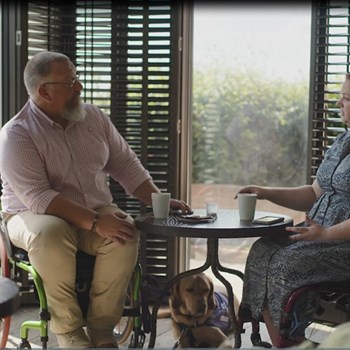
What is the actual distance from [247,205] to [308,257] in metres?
0.33

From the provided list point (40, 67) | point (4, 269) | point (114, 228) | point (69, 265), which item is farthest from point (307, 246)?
point (40, 67)

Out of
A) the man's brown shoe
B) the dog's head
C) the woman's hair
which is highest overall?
the woman's hair

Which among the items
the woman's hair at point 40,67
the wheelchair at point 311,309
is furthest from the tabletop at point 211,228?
the woman's hair at point 40,67

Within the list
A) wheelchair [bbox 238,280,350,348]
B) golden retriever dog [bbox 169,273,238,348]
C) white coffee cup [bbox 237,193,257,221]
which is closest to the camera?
wheelchair [bbox 238,280,350,348]

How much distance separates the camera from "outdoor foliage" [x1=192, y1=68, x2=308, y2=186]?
4555mm

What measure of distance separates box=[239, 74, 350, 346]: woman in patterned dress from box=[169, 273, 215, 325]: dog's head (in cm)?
22

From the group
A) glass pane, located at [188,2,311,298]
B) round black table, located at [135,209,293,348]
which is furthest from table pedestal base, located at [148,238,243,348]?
glass pane, located at [188,2,311,298]

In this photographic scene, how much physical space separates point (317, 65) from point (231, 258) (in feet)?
4.93

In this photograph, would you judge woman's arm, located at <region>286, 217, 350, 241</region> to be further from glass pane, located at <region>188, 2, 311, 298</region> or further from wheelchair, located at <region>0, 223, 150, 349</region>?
glass pane, located at <region>188, 2, 311, 298</region>

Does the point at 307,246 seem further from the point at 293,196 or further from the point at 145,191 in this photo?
the point at 145,191

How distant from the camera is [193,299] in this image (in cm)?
324

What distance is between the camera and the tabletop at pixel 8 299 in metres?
2.10

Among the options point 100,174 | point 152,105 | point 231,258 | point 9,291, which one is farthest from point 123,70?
point 9,291

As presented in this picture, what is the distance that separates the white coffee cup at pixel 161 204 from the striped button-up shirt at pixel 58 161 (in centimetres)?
31
